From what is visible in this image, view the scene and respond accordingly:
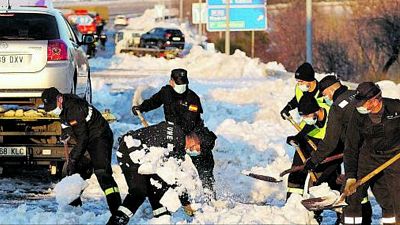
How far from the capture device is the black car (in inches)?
2084

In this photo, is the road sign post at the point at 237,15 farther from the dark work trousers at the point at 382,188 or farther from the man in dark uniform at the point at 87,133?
the dark work trousers at the point at 382,188

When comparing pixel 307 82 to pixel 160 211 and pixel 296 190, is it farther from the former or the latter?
pixel 160 211

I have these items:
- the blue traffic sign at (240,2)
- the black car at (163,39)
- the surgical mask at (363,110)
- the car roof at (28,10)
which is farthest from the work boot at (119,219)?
the black car at (163,39)

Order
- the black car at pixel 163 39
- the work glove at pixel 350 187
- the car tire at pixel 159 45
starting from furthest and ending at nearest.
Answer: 1. the black car at pixel 163 39
2. the car tire at pixel 159 45
3. the work glove at pixel 350 187

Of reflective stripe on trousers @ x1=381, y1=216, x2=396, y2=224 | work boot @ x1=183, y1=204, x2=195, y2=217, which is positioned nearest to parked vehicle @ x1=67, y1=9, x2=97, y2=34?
work boot @ x1=183, y1=204, x2=195, y2=217

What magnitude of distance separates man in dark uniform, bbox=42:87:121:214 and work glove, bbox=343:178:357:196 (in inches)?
88.3

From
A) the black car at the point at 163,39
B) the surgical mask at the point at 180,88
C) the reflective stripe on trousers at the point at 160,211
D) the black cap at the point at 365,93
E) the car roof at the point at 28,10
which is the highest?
the car roof at the point at 28,10

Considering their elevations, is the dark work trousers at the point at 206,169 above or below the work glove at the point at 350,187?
below

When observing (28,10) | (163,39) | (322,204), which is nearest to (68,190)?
(322,204)

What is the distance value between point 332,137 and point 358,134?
22.0 inches

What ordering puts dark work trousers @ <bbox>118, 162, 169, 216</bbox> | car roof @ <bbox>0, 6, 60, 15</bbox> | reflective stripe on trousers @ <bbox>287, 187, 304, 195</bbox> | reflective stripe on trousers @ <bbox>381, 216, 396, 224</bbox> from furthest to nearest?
car roof @ <bbox>0, 6, 60, 15</bbox>, reflective stripe on trousers @ <bbox>287, 187, 304, 195</bbox>, dark work trousers @ <bbox>118, 162, 169, 216</bbox>, reflective stripe on trousers @ <bbox>381, 216, 396, 224</bbox>

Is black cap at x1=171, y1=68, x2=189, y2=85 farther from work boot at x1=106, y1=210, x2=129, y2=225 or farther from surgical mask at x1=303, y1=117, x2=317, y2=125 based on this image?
work boot at x1=106, y1=210, x2=129, y2=225

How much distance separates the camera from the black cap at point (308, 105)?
10.1 m

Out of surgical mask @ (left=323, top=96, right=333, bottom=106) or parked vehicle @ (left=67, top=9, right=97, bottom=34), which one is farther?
parked vehicle @ (left=67, top=9, right=97, bottom=34)
